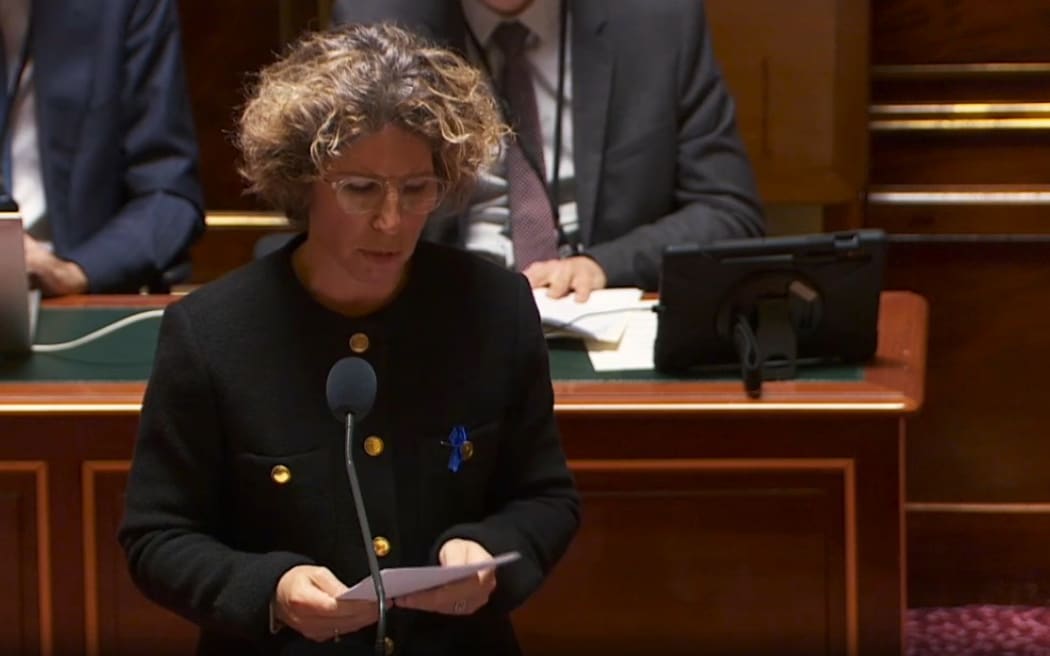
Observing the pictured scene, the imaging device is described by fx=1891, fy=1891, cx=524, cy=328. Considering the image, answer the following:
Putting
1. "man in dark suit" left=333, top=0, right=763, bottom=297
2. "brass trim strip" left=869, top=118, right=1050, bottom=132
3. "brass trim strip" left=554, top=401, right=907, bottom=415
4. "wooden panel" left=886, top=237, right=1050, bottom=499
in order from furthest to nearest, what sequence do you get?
1. "brass trim strip" left=869, top=118, right=1050, bottom=132
2. "wooden panel" left=886, top=237, right=1050, bottom=499
3. "man in dark suit" left=333, top=0, right=763, bottom=297
4. "brass trim strip" left=554, top=401, right=907, bottom=415

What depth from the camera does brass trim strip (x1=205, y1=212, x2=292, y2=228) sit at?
14.8ft

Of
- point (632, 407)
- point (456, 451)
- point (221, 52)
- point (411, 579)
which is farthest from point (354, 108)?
point (221, 52)

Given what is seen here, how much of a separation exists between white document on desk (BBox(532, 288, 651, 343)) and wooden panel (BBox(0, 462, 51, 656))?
70 cm

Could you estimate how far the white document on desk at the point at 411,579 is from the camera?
5.18 ft

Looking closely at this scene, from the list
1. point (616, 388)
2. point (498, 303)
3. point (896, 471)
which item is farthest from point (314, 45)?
point (896, 471)

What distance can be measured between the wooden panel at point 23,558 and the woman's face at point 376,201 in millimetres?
709

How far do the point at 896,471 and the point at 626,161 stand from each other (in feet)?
3.65

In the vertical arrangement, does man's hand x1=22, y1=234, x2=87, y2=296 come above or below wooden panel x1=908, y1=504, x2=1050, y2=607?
above

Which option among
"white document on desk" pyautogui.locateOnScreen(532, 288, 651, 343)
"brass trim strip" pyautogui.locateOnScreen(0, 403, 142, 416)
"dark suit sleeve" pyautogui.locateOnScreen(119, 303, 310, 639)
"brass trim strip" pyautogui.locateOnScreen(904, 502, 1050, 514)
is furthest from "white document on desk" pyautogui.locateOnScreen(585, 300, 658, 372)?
"brass trim strip" pyautogui.locateOnScreen(904, 502, 1050, 514)

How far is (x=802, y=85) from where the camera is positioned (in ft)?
13.3

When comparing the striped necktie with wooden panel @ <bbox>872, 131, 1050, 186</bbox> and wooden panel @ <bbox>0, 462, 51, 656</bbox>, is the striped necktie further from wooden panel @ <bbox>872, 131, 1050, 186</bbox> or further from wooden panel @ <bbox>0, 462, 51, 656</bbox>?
wooden panel @ <bbox>872, 131, 1050, 186</bbox>

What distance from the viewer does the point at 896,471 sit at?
2311 mm

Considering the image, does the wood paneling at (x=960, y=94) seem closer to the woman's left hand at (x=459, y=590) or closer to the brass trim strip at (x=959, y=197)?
the brass trim strip at (x=959, y=197)

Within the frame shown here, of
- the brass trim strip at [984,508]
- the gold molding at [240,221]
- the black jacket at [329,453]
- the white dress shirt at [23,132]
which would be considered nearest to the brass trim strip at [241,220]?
the gold molding at [240,221]
